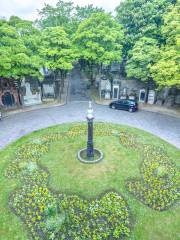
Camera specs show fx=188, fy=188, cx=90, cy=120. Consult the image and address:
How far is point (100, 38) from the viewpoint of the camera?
23859mm

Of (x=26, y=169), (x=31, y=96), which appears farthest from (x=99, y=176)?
(x=31, y=96)

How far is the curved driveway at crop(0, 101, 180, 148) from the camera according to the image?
18.3 m

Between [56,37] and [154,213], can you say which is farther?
[56,37]

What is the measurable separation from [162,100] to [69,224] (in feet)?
67.8

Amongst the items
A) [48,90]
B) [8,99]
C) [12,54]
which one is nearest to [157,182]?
[12,54]

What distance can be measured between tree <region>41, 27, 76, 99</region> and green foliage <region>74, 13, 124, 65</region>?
185cm

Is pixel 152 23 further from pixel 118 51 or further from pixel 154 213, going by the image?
pixel 154 213

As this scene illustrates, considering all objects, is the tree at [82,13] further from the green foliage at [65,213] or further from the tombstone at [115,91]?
the green foliage at [65,213]

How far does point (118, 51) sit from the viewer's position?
24594mm

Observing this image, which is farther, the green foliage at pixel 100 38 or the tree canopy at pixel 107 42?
the green foliage at pixel 100 38

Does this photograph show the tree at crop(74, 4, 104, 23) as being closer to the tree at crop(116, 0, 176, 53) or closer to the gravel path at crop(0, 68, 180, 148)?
the tree at crop(116, 0, 176, 53)

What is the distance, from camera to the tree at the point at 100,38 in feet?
76.6

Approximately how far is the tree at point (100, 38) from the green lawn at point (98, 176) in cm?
1016

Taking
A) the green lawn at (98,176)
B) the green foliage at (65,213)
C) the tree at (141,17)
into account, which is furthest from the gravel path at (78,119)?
the tree at (141,17)
